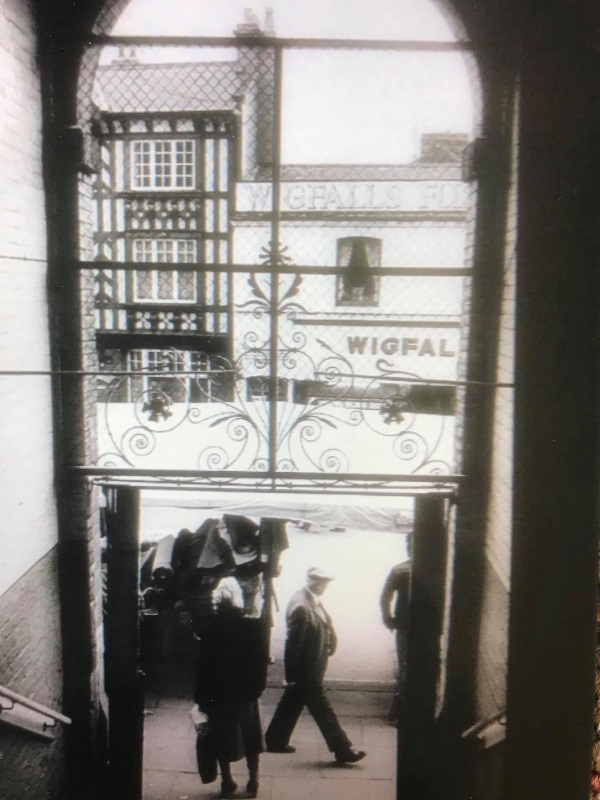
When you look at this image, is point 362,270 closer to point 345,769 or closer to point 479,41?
point 479,41

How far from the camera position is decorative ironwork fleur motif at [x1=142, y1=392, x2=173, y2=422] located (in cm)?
412

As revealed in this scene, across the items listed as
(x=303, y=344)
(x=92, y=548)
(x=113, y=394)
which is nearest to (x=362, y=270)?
(x=303, y=344)

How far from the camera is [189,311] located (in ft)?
13.6

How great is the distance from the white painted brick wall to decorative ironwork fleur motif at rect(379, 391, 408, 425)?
7.14 ft

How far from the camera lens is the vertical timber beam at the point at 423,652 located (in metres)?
4.29

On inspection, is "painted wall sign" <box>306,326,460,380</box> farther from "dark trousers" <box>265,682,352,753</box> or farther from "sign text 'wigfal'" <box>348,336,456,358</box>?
"dark trousers" <box>265,682,352,753</box>

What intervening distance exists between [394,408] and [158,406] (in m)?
1.55

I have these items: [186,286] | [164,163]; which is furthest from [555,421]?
[164,163]

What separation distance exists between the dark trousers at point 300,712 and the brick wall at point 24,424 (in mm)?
1642

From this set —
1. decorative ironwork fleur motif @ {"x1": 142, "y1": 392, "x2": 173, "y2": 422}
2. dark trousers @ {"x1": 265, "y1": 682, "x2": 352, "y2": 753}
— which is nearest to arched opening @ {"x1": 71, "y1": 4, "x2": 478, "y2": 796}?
decorative ironwork fleur motif @ {"x1": 142, "y1": 392, "x2": 173, "y2": 422}

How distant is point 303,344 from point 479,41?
2.12 meters

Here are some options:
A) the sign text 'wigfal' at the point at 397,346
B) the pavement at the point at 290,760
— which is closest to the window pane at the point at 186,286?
the sign text 'wigfal' at the point at 397,346

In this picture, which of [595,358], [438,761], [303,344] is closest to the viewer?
[595,358]

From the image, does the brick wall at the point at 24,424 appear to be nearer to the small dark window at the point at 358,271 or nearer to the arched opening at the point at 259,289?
the arched opening at the point at 259,289
